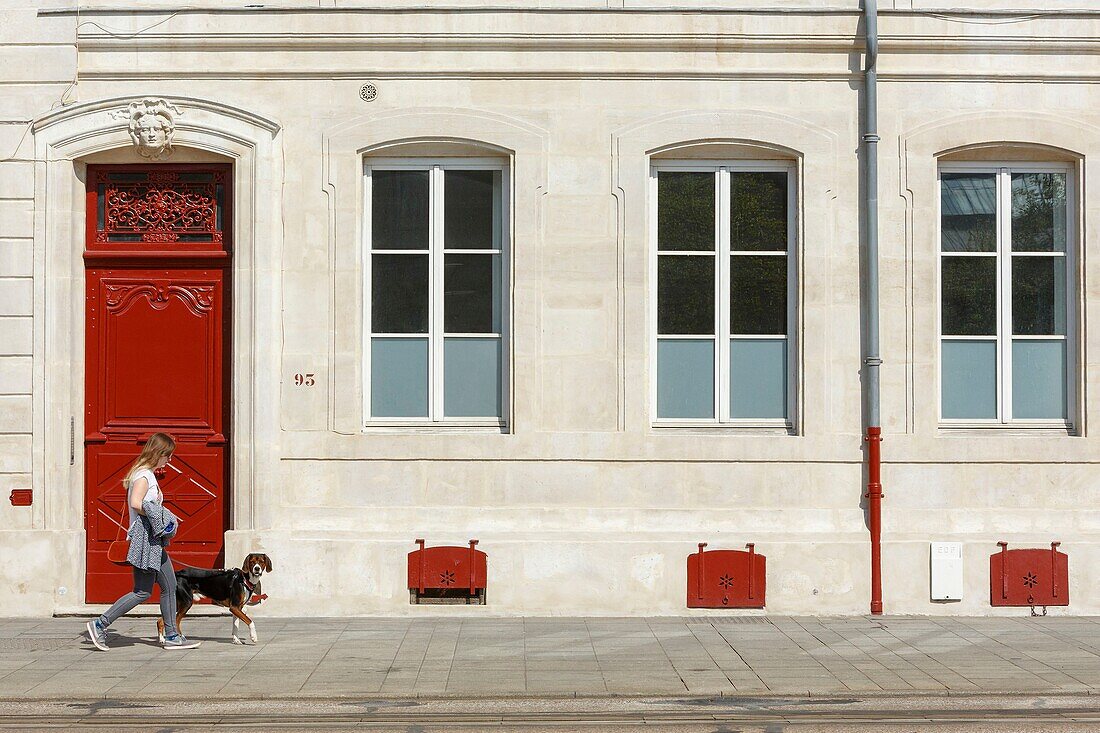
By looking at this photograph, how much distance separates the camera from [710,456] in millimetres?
11000

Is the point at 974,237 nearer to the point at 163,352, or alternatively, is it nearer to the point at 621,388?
the point at 621,388

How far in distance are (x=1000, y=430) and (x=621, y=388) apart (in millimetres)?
3534

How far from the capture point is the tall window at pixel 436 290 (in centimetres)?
1122

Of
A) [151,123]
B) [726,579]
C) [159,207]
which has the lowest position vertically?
[726,579]

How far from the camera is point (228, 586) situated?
30.6 feet

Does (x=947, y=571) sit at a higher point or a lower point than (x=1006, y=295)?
lower

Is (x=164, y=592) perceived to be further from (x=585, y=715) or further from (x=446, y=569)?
(x=585, y=715)

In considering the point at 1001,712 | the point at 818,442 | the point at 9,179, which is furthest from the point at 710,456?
the point at 9,179

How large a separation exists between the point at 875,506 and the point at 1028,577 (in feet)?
4.85

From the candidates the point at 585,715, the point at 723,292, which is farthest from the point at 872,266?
the point at 585,715

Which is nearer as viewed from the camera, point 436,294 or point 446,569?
point 446,569

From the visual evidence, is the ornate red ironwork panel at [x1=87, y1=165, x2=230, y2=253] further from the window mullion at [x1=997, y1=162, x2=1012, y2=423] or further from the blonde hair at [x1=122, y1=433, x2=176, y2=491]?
the window mullion at [x1=997, y1=162, x2=1012, y2=423]

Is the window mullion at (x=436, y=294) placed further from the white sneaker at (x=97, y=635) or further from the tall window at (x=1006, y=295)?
the tall window at (x=1006, y=295)

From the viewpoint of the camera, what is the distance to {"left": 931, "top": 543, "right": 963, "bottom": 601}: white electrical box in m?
10.7
